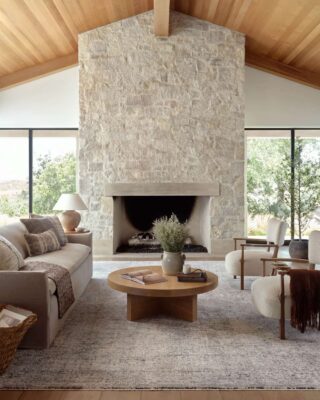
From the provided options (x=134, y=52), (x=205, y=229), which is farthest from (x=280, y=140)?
(x=134, y=52)

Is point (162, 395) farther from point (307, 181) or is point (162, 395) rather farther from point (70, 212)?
A: point (307, 181)

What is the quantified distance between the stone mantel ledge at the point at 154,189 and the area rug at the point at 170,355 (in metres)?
3.12

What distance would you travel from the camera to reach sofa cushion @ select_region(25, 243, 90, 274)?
13.3 feet

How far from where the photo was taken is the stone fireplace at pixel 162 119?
701 centimetres

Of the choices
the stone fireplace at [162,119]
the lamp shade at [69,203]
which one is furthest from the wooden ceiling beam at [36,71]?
the lamp shade at [69,203]

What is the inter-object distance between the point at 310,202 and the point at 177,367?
5.22 meters

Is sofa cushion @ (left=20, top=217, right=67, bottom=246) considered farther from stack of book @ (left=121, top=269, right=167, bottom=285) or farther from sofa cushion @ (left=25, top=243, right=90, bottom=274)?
stack of book @ (left=121, top=269, right=167, bottom=285)

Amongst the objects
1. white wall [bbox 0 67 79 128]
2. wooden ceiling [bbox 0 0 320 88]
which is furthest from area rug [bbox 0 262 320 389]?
A: white wall [bbox 0 67 79 128]

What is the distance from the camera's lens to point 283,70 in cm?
775

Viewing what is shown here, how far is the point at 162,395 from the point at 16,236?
259 cm

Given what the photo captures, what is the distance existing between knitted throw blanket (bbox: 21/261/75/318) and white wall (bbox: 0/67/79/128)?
463 centimetres

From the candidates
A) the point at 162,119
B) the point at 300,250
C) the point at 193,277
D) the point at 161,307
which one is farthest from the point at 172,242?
the point at 162,119

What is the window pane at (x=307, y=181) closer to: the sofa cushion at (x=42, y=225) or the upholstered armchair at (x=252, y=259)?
the upholstered armchair at (x=252, y=259)

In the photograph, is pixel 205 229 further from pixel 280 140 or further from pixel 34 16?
pixel 34 16
